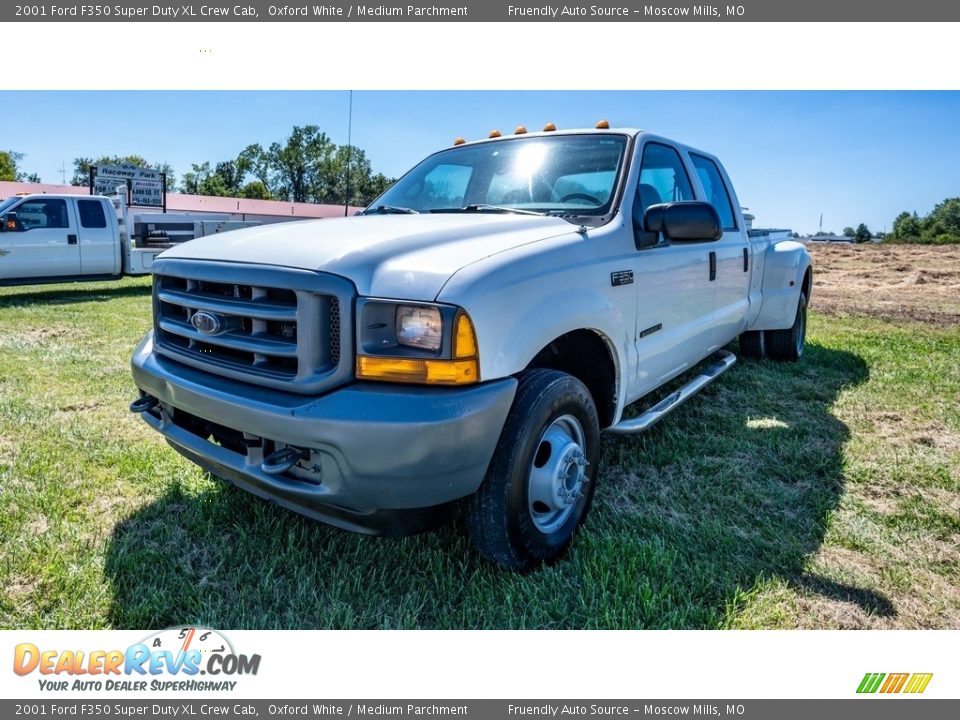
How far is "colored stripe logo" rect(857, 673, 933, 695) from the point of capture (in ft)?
6.52

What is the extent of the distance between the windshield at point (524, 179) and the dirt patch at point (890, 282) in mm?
7911

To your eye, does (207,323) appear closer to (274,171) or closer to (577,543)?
(577,543)

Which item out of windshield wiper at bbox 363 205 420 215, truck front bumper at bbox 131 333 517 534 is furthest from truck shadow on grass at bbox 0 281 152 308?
truck front bumper at bbox 131 333 517 534

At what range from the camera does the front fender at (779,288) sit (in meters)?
5.44

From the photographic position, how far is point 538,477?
8.02 feet

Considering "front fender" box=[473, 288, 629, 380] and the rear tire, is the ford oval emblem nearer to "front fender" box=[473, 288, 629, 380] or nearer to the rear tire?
"front fender" box=[473, 288, 629, 380]

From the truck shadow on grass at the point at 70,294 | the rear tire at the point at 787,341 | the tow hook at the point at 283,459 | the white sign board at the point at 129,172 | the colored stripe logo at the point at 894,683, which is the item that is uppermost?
the white sign board at the point at 129,172

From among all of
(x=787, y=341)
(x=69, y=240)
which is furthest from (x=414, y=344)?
(x=69, y=240)

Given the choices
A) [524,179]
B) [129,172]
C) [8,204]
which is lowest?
[8,204]

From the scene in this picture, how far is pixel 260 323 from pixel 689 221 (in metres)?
1.93

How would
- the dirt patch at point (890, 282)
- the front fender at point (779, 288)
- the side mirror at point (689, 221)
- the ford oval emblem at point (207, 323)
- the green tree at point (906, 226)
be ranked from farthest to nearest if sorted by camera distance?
1. the green tree at point (906, 226)
2. the dirt patch at point (890, 282)
3. the front fender at point (779, 288)
4. the side mirror at point (689, 221)
5. the ford oval emblem at point (207, 323)

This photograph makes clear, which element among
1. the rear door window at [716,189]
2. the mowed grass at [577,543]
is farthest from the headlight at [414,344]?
the rear door window at [716,189]

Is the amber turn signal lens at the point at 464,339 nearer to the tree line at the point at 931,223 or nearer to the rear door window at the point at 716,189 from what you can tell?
the rear door window at the point at 716,189

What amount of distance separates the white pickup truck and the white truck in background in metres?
9.11
